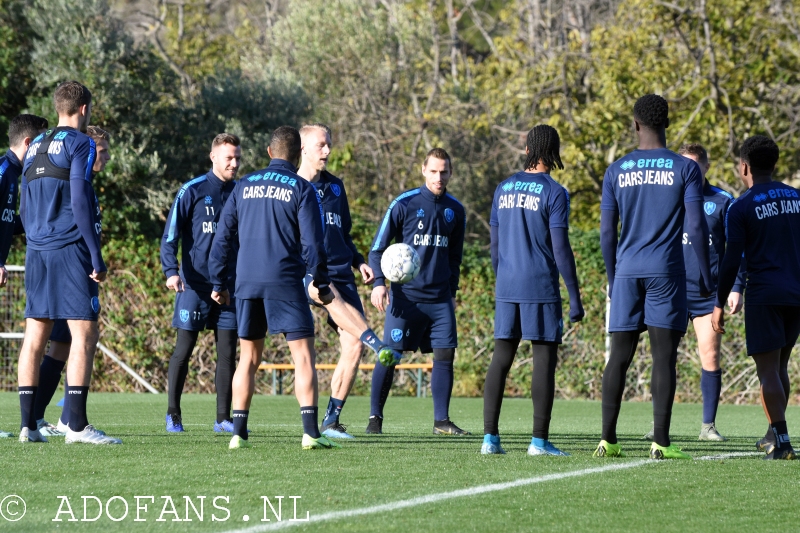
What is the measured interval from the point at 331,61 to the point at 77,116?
1954cm

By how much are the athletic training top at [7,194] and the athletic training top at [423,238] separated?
2.89 meters

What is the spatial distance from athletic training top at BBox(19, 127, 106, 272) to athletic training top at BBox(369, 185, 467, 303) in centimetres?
265

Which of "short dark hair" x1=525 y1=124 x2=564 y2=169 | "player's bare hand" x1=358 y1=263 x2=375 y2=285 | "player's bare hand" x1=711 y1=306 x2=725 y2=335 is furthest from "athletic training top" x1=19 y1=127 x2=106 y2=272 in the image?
"player's bare hand" x1=711 y1=306 x2=725 y2=335

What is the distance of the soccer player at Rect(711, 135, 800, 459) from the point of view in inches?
280

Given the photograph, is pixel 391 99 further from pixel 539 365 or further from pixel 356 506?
pixel 356 506

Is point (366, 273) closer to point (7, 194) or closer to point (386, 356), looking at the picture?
point (386, 356)

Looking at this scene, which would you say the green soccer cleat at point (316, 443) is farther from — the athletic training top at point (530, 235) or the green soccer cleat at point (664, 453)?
the green soccer cleat at point (664, 453)

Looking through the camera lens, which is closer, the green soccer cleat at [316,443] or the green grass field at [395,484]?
the green grass field at [395,484]

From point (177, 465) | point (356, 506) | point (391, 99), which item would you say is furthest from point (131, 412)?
point (391, 99)

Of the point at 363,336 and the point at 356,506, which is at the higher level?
the point at 363,336

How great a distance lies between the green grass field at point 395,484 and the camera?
A: 15.3 feet

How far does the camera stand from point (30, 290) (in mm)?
7555

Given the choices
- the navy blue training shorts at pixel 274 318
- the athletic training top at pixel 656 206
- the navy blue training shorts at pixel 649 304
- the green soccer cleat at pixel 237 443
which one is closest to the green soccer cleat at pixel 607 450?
the navy blue training shorts at pixel 649 304

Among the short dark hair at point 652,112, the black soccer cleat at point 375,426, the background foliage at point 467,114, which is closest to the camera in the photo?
the short dark hair at point 652,112
